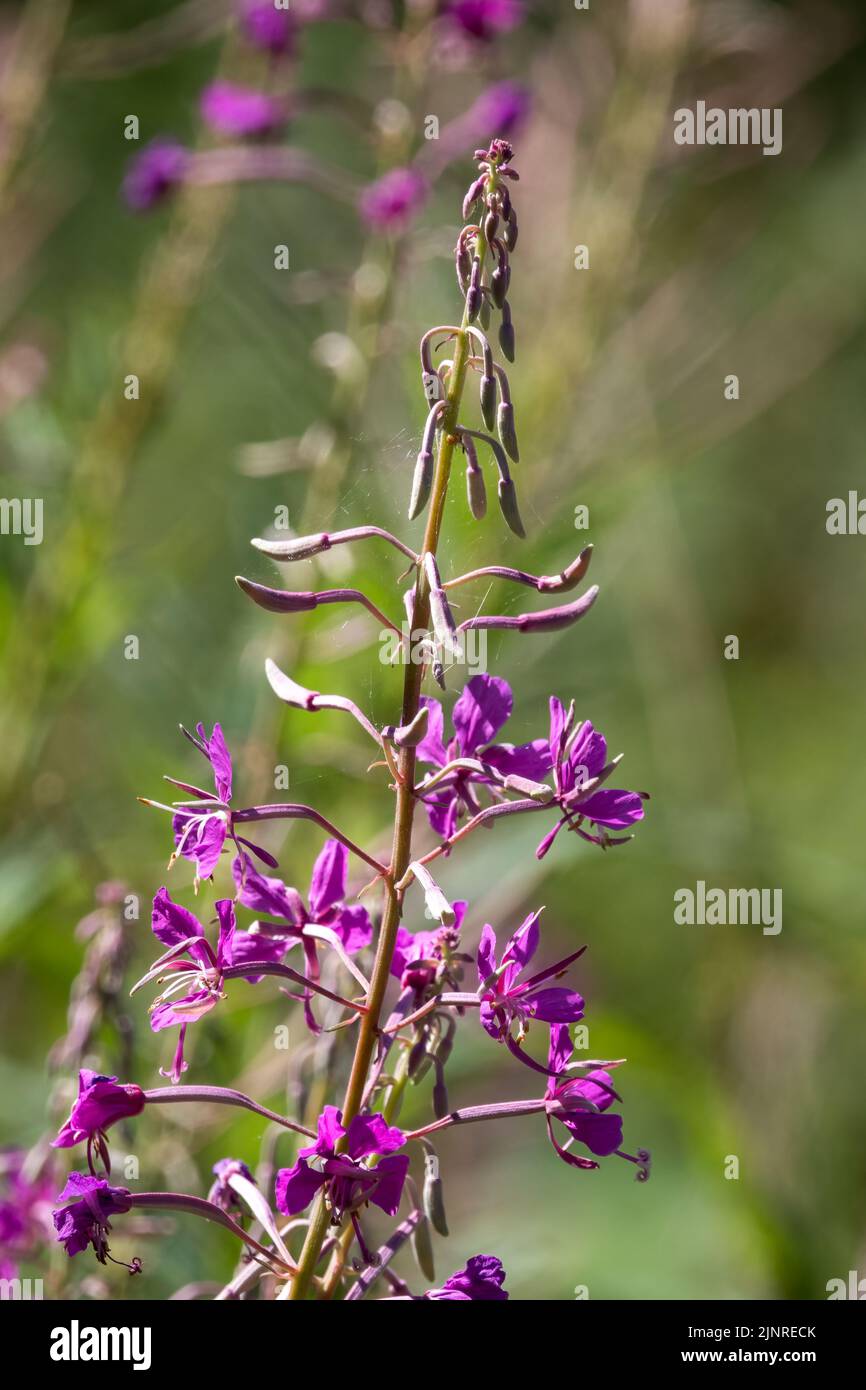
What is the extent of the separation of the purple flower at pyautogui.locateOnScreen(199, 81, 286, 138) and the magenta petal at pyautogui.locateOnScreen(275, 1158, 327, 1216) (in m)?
1.84

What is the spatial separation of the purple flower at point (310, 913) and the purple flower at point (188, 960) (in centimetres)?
3

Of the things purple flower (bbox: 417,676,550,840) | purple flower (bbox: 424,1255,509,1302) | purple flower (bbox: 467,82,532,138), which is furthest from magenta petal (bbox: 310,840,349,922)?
A: purple flower (bbox: 467,82,532,138)

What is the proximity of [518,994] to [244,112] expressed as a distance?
177cm

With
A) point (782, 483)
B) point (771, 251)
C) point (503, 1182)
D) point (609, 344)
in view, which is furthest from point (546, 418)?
point (771, 251)

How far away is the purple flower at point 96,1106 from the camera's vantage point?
103cm

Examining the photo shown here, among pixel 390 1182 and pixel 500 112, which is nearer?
pixel 390 1182

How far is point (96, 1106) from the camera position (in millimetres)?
1041

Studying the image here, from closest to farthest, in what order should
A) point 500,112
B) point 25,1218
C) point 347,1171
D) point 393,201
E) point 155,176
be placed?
point 347,1171 < point 25,1218 < point 393,201 < point 500,112 < point 155,176

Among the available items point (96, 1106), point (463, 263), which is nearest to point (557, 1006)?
point (96, 1106)

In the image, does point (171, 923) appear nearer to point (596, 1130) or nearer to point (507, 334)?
point (596, 1130)

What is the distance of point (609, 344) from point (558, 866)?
1.25m

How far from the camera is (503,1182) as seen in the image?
A: 342 cm

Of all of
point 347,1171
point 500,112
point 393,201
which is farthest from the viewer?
point 500,112
